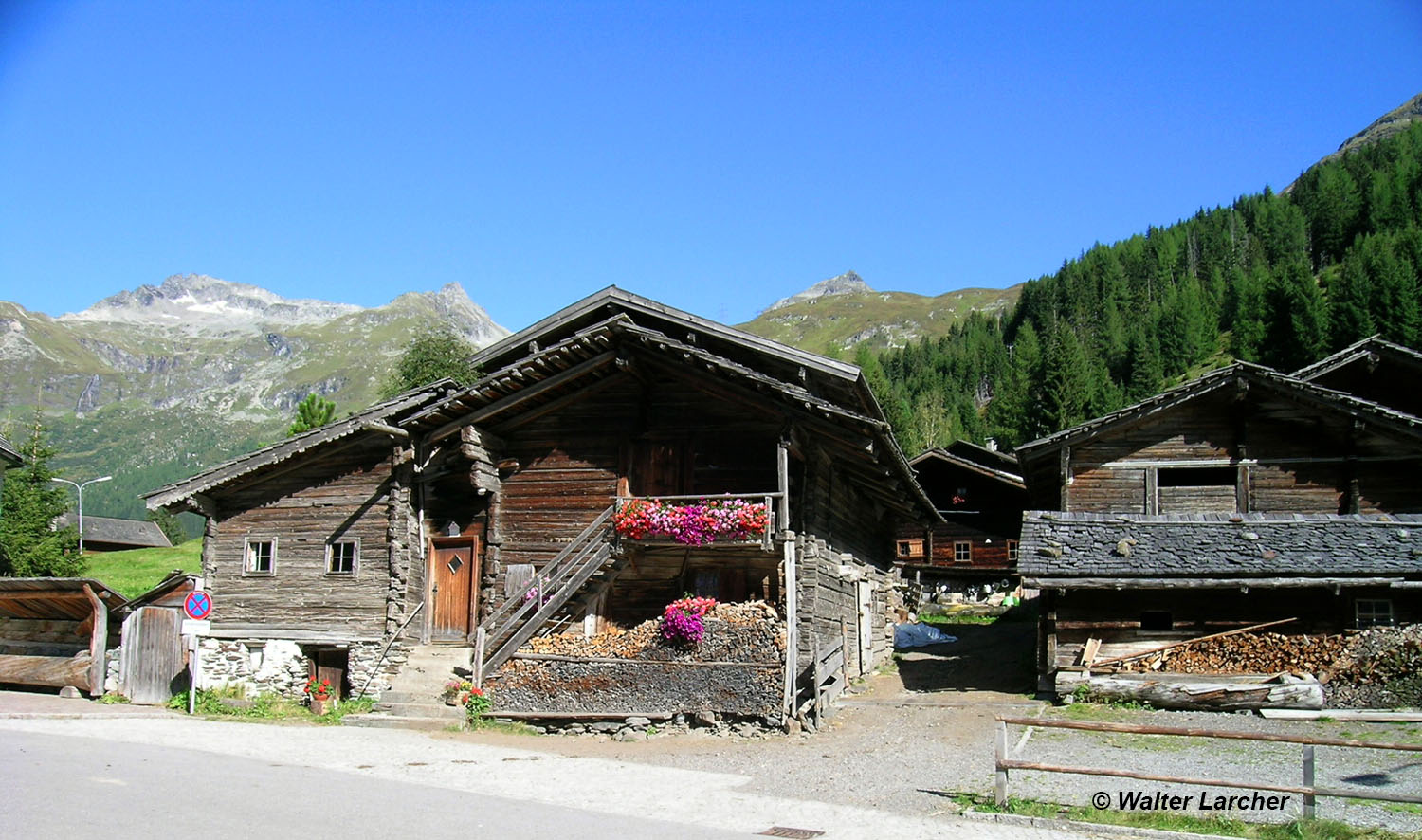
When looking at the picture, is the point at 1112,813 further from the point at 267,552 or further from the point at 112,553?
the point at 112,553

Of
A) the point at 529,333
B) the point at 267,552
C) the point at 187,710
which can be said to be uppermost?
the point at 529,333

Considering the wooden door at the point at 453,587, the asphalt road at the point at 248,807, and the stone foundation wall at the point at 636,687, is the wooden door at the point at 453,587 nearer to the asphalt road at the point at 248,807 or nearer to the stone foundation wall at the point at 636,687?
the stone foundation wall at the point at 636,687

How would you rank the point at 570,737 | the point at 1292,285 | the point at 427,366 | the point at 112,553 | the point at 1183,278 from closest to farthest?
1. the point at 570,737
2. the point at 427,366
3. the point at 112,553
4. the point at 1292,285
5. the point at 1183,278

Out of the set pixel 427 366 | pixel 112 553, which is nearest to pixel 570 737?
pixel 427 366

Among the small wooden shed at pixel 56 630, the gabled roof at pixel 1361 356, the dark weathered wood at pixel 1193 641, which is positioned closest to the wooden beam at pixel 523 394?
the small wooden shed at pixel 56 630

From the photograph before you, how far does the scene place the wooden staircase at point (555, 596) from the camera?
21.5m

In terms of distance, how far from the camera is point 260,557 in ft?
87.2

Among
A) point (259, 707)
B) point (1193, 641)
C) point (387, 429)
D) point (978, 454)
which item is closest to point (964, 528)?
point (978, 454)

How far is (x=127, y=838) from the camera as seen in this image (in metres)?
10.2

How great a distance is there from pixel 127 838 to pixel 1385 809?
13.9 metres

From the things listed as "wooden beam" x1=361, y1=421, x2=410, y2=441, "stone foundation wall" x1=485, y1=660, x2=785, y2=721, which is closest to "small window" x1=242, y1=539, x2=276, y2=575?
"wooden beam" x1=361, y1=421, x2=410, y2=441

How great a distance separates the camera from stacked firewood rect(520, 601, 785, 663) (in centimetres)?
2012

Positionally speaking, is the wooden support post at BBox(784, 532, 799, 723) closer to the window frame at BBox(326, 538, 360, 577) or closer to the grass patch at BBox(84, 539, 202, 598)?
the window frame at BBox(326, 538, 360, 577)

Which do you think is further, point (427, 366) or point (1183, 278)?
point (1183, 278)
